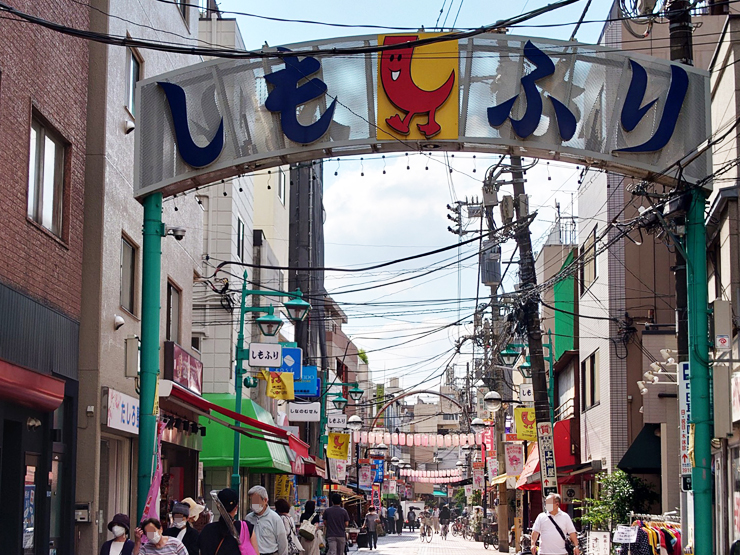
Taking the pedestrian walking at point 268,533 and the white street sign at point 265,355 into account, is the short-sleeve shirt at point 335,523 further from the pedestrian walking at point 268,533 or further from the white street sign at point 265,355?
the pedestrian walking at point 268,533

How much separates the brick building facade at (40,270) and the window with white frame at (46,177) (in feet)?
0.06

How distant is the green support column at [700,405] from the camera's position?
14633 mm

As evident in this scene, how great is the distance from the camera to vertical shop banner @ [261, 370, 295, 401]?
30.0 meters

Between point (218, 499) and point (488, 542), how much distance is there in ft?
135

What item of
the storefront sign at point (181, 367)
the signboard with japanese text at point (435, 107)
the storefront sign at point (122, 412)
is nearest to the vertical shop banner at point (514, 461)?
the storefront sign at point (181, 367)

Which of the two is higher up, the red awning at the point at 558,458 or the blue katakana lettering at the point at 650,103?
the blue katakana lettering at the point at 650,103

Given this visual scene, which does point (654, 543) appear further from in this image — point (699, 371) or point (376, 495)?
point (376, 495)

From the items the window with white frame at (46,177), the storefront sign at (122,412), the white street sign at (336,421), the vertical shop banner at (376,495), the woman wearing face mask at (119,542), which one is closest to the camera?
the woman wearing face mask at (119,542)

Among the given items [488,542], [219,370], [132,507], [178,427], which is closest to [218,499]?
[132,507]

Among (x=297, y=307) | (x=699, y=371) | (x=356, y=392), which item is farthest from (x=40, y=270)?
(x=356, y=392)

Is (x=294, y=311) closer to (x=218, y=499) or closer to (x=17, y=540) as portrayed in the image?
(x=17, y=540)

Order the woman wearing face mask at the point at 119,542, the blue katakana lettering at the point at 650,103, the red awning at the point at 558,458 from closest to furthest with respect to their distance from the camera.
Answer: the woman wearing face mask at the point at 119,542, the blue katakana lettering at the point at 650,103, the red awning at the point at 558,458

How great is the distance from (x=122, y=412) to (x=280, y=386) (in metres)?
12.0

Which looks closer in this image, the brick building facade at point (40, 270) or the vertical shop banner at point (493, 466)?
the brick building facade at point (40, 270)
